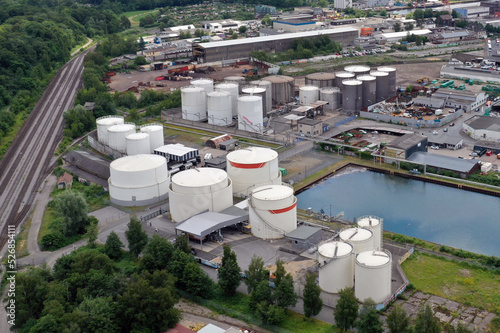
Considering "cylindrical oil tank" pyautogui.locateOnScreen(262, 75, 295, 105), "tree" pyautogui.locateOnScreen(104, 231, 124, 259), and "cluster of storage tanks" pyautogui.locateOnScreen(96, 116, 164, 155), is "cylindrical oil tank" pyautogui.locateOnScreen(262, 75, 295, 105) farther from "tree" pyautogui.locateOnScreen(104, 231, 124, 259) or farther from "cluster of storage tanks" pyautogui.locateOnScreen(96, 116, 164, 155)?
"tree" pyautogui.locateOnScreen(104, 231, 124, 259)

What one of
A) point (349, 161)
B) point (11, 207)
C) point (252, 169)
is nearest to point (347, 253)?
point (252, 169)

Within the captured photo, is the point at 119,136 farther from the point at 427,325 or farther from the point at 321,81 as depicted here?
the point at 427,325

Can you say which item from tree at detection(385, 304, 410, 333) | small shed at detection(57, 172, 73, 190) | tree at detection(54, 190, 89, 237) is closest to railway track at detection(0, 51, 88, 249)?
small shed at detection(57, 172, 73, 190)

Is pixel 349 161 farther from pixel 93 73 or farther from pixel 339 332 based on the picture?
pixel 93 73

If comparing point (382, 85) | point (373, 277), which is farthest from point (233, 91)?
point (373, 277)

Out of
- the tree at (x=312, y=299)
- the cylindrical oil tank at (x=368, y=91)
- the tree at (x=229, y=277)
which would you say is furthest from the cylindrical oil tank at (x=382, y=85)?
the tree at (x=312, y=299)
